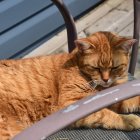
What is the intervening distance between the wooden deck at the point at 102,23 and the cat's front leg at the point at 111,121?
→ 1672 mm

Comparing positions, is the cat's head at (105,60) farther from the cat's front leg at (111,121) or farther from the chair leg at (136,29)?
the cat's front leg at (111,121)

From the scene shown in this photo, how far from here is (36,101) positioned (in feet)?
7.34

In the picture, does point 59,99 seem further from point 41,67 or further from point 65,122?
point 65,122

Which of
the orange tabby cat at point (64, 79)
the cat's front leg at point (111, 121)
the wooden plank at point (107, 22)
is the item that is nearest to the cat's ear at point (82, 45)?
the orange tabby cat at point (64, 79)

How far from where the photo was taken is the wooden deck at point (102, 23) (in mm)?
3732

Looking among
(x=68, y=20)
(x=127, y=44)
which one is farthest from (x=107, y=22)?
(x=127, y=44)

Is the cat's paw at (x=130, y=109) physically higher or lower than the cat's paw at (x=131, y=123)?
lower

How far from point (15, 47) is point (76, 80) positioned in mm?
1338

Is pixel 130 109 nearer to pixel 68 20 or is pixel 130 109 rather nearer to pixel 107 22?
pixel 68 20

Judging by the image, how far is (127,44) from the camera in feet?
7.14

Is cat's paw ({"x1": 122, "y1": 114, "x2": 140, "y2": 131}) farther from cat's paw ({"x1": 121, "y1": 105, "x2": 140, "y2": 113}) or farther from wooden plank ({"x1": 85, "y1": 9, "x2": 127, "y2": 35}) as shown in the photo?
wooden plank ({"x1": 85, "y1": 9, "x2": 127, "y2": 35})

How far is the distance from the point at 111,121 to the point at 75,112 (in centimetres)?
64

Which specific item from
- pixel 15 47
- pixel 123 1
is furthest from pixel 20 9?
pixel 123 1

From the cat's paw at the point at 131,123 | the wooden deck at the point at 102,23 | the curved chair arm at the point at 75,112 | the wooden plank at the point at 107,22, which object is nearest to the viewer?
the curved chair arm at the point at 75,112
